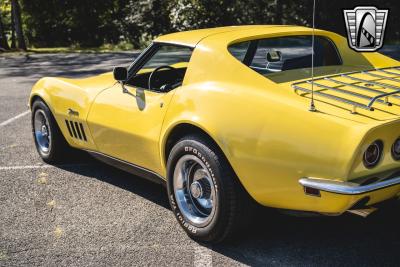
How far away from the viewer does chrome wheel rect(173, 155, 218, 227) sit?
12.2 ft

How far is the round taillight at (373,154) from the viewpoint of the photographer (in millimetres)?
2984

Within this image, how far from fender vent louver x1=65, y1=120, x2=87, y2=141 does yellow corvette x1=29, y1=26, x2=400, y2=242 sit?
12 millimetres

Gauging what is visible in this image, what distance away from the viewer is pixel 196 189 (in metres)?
3.73

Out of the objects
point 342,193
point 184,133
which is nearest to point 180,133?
point 184,133

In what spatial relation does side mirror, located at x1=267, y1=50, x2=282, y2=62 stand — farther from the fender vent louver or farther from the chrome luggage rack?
the fender vent louver

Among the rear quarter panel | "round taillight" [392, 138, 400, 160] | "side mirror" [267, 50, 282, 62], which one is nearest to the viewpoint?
the rear quarter panel

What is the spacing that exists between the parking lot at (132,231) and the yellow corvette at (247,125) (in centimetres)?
23

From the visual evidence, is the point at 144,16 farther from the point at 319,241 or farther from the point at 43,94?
the point at 319,241

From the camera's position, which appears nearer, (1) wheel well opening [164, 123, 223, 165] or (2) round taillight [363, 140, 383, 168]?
(2) round taillight [363, 140, 383, 168]

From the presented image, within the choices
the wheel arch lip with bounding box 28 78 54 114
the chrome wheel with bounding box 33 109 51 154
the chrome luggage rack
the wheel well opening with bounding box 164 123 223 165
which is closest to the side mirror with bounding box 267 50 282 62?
the chrome luggage rack

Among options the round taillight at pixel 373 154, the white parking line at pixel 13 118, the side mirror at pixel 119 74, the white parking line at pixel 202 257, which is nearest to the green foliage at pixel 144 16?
the white parking line at pixel 13 118

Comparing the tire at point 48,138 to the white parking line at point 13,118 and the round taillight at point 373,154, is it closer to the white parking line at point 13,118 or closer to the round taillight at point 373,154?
the white parking line at point 13,118

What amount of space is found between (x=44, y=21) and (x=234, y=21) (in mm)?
11847

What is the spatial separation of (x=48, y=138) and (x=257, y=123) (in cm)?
296
